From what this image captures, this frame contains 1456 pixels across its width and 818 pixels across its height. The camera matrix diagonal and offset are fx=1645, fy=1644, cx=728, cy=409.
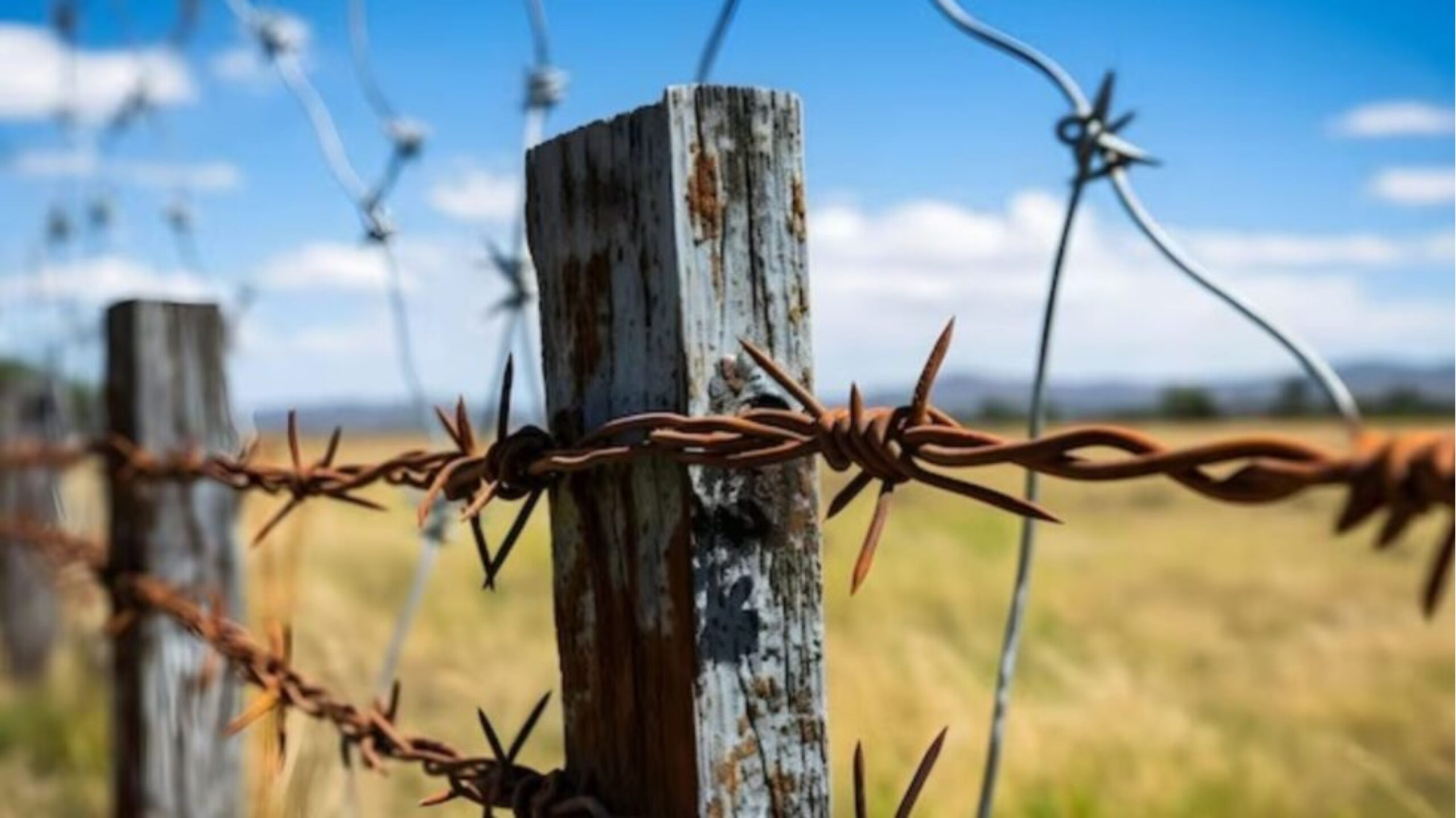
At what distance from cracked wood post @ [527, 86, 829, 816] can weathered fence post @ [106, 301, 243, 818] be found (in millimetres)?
1522

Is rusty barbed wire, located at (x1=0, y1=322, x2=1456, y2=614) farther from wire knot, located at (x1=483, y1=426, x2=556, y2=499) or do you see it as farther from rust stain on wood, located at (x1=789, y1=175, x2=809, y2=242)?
rust stain on wood, located at (x1=789, y1=175, x2=809, y2=242)

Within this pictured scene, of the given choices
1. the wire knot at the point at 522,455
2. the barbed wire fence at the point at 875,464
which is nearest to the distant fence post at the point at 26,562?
the barbed wire fence at the point at 875,464

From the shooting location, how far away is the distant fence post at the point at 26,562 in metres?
6.61

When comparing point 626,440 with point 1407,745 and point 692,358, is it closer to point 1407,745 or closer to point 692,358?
point 692,358

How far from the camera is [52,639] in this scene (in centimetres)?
713

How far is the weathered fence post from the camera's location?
2.55 m

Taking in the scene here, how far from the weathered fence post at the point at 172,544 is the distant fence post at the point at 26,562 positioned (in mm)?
4211

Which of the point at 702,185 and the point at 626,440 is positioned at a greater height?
the point at 702,185

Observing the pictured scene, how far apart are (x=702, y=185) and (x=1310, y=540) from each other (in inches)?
679

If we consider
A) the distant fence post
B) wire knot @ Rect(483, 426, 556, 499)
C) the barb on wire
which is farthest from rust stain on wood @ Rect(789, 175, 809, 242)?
the distant fence post

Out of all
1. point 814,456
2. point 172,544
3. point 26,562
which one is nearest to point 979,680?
point 172,544

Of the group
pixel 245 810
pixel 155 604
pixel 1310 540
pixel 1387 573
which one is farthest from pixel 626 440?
pixel 1310 540

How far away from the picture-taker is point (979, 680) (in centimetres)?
439

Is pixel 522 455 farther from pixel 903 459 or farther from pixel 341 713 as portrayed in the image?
pixel 341 713
